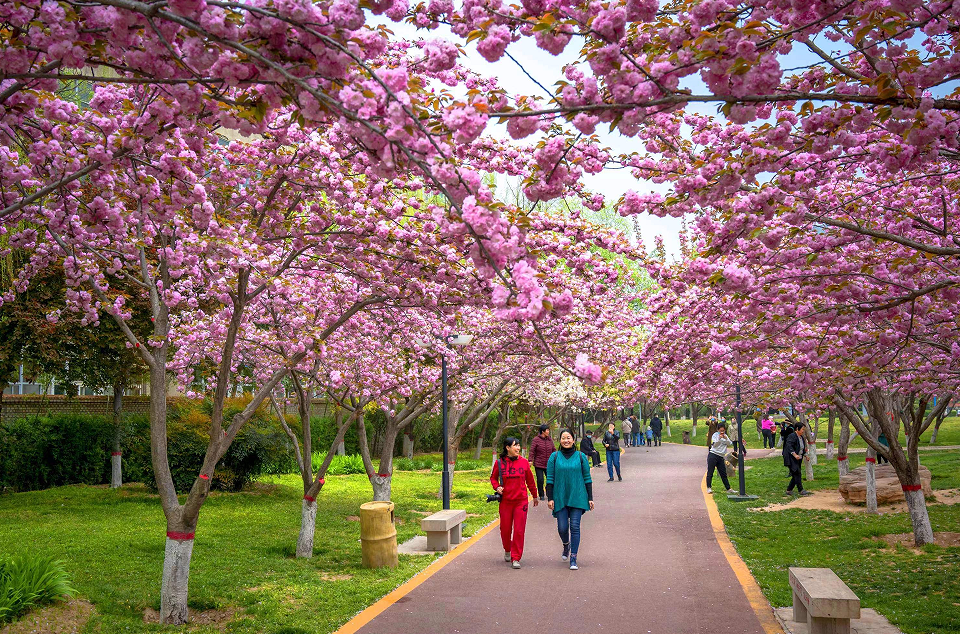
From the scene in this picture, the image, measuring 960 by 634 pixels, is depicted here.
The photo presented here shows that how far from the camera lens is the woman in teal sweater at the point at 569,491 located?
9.53 m

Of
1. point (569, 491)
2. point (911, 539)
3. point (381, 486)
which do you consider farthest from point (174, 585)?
point (911, 539)

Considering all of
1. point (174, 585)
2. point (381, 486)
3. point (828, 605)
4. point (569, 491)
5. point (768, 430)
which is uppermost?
point (768, 430)

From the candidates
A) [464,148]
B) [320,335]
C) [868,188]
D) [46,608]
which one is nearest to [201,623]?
[46,608]

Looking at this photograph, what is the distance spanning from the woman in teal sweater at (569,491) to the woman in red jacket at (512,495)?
12.7 inches

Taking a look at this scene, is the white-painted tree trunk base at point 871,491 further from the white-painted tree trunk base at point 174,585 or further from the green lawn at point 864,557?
the white-painted tree trunk base at point 174,585

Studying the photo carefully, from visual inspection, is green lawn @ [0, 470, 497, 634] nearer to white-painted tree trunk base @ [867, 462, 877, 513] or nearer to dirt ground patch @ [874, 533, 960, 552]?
dirt ground patch @ [874, 533, 960, 552]

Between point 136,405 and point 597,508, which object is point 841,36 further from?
point 136,405

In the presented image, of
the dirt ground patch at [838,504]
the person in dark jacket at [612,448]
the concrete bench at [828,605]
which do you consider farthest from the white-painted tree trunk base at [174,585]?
the person in dark jacket at [612,448]

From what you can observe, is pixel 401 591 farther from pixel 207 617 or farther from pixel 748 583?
pixel 748 583

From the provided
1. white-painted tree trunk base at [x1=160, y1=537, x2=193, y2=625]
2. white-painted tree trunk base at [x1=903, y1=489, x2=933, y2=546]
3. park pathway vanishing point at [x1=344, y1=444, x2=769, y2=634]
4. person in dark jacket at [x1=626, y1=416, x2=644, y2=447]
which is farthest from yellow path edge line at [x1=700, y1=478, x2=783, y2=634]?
person in dark jacket at [x1=626, y1=416, x2=644, y2=447]

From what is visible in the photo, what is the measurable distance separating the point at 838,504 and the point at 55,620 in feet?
48.4

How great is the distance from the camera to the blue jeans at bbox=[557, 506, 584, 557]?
9523 mm

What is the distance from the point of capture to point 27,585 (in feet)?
22.2

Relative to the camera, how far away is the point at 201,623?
726 cm
